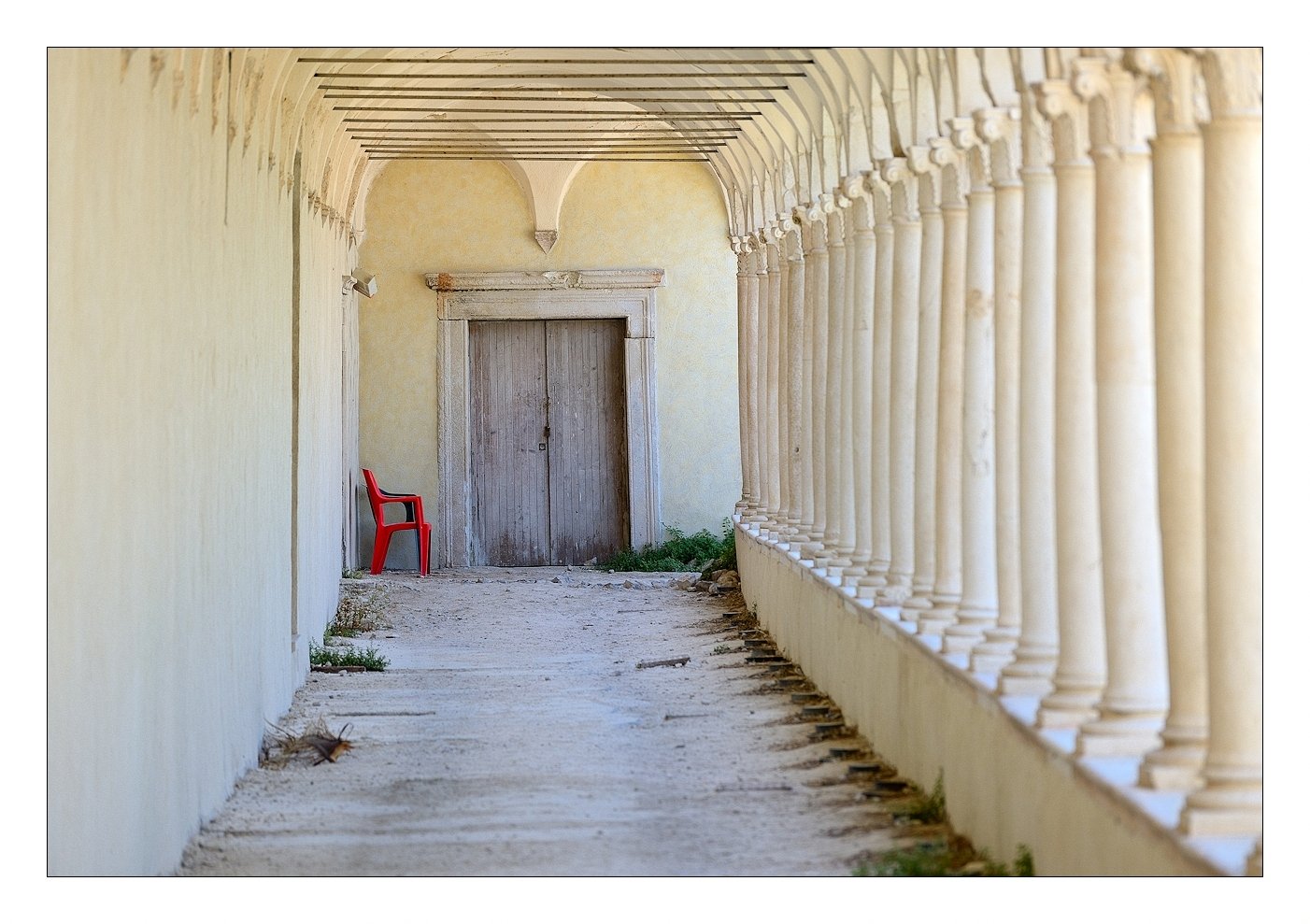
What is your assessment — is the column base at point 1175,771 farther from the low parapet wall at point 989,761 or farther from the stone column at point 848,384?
the stone column at point 848,384

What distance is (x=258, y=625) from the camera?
6.58 m

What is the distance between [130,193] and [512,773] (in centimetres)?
275

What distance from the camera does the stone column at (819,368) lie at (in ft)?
28.9

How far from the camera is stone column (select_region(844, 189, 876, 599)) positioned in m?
7.66

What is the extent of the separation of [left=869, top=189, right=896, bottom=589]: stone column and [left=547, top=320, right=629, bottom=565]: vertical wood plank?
7467mm

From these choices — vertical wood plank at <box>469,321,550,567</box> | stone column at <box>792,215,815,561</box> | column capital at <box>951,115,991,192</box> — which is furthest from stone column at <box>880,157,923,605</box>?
vertical wood plank at <box>469,321,550,567</box>

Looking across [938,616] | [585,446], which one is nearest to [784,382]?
[938,616]

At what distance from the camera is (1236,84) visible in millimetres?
3602

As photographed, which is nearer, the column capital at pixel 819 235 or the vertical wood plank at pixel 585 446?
the column capital at pixel 819 235

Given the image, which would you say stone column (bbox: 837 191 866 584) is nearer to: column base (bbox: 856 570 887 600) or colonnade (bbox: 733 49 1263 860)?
colonnade (bbox: 733 49 1263 860)

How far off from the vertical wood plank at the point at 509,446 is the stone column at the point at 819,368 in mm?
5921

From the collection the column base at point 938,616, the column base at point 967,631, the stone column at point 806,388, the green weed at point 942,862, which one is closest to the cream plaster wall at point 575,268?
the stone column at point 806,388
